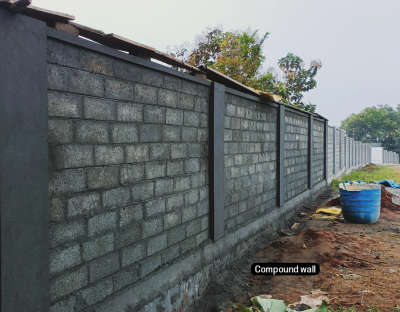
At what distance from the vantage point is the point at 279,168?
7238 mm

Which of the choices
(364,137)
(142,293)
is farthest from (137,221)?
(364,137)

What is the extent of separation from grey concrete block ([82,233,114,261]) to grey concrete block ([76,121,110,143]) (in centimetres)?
79

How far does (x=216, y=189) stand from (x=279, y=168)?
310cm

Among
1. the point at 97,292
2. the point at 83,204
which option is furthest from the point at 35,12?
the point at 97,292

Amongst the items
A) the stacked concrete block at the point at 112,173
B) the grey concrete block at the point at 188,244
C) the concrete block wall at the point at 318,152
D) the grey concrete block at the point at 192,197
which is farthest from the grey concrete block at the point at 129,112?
the concrete block wall at the point at 318,152

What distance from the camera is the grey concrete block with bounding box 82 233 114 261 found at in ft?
8.59

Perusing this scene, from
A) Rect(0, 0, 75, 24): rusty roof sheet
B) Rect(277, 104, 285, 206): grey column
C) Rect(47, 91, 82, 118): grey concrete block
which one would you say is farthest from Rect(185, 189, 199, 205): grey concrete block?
Rect(277, 104, 285, 206): grey column

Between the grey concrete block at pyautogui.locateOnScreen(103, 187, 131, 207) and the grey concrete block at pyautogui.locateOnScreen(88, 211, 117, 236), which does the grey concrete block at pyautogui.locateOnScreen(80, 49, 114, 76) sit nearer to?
→ the grey concrete block at pyautogui.locateOnScreen(103, 187, 131, 207)

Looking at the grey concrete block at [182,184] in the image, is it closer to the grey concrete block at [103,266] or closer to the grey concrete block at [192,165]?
the grey concrete block at [192,165]

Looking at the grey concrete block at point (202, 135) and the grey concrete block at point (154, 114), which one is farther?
the grey concrete block at point (202, 135)

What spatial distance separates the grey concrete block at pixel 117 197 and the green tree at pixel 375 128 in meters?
68.6

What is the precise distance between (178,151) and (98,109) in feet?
4.07

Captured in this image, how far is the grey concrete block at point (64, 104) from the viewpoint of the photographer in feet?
7.63

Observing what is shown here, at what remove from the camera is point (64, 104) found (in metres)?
2.43
